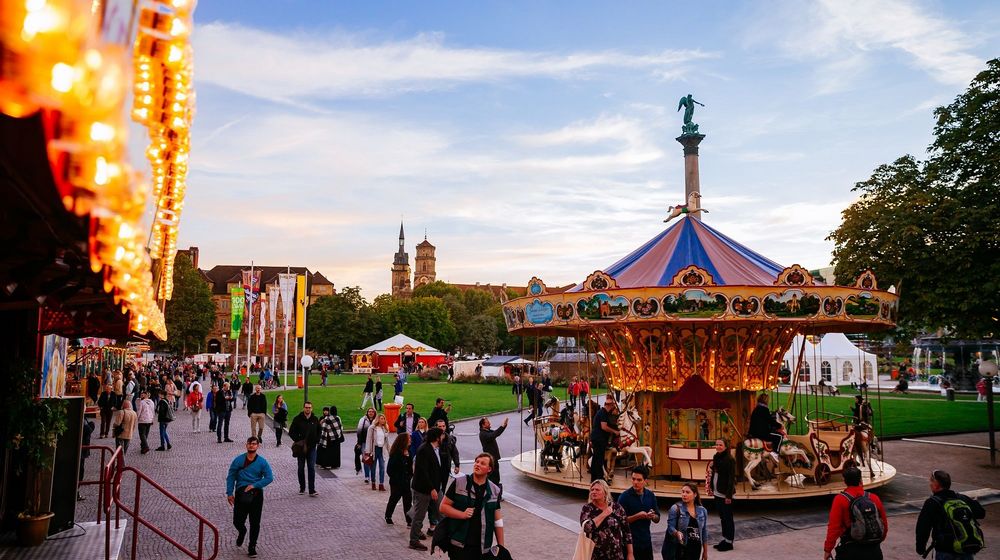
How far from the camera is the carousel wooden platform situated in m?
12.0

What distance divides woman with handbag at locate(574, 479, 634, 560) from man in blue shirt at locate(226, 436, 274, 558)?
15.5ft

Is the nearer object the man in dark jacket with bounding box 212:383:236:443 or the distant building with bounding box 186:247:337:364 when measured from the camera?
the man in dark jacket with bounding box 212:383:236:443

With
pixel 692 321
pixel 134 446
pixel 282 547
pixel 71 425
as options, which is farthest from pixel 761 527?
pixel 134 446

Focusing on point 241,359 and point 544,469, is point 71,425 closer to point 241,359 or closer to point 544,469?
point 544,469

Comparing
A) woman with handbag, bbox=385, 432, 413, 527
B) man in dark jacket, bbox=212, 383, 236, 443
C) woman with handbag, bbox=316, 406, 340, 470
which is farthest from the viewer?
man in dark jacket, bbox=212, 383, 236, 443

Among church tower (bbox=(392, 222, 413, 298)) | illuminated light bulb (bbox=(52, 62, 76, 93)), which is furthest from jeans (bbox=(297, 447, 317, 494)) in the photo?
church tower (bbox=(392, 222, 413, 298))

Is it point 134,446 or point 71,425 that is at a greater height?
point 71,425

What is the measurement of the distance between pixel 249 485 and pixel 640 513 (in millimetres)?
5128

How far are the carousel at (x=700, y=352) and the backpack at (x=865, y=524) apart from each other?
5.49 meters

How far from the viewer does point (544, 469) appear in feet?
48.3

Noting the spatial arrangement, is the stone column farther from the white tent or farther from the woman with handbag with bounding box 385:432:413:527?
the white tent

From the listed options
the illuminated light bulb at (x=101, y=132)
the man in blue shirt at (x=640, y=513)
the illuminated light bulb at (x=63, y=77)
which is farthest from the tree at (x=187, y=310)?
the illuminated light bulb at (x=63, y=77)

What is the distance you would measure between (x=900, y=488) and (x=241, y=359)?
8140cm

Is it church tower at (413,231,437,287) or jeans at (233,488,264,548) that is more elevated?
church tower at (413,231,437,287)
